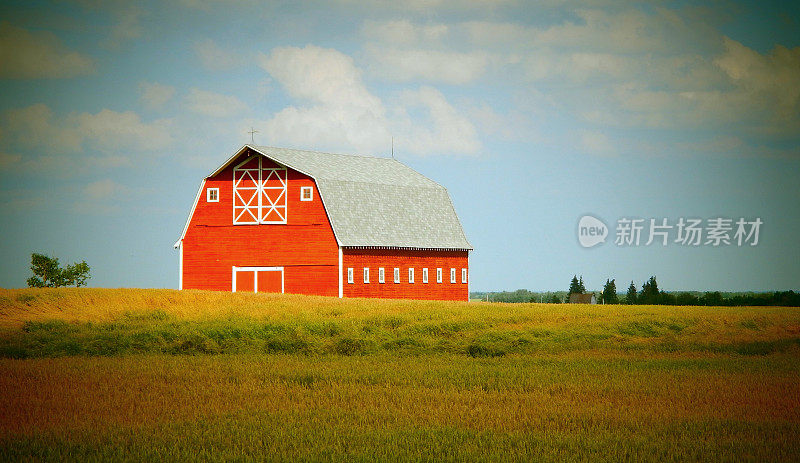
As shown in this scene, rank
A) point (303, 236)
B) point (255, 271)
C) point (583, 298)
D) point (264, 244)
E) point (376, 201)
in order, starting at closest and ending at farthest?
point (303, 236) → point (264, 244) → point (255, 271) → point (376, 201) → point (583, 298)

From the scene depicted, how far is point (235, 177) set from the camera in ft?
170

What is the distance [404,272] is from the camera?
52656mm

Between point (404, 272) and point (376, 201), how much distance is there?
4.52 meters

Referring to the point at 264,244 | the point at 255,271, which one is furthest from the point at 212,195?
the point at 255,271

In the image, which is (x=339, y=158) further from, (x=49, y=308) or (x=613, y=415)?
(x=613, y=415)

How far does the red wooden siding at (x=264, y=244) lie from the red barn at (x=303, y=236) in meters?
0.05

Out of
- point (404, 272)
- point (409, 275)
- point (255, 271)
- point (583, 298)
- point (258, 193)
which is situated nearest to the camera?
point (255, 271)

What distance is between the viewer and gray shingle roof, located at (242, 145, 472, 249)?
50812mm

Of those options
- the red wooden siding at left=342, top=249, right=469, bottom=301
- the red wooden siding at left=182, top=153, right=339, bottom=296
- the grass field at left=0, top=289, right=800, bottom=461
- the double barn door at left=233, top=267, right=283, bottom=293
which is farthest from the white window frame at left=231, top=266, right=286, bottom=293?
the grass field at left=0, top=289, right=800, bottom=461

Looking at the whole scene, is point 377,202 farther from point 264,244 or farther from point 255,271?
point 255,271

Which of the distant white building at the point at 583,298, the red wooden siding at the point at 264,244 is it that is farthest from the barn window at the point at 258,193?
the distant white building at the point at 583,298

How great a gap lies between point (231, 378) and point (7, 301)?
19.4 meters

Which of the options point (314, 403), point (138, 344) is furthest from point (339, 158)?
point (314, 403)

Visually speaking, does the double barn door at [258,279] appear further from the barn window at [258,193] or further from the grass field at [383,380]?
the grass field at [383,380]
